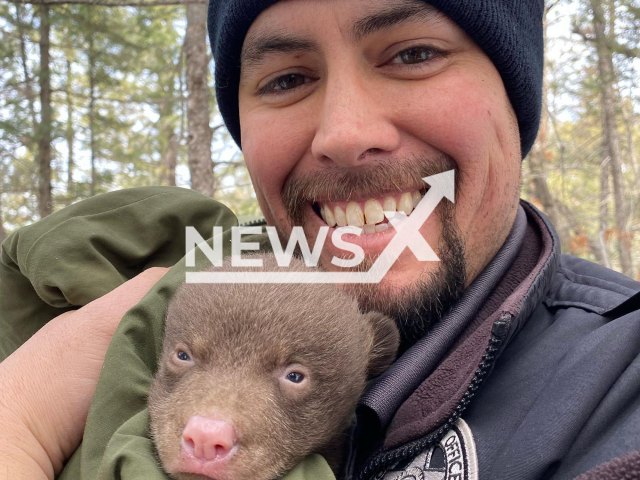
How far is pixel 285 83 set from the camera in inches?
97.5

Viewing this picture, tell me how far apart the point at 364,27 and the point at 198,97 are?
5.98 meters

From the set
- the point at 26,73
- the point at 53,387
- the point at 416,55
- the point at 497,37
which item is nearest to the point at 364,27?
the point at 416,55

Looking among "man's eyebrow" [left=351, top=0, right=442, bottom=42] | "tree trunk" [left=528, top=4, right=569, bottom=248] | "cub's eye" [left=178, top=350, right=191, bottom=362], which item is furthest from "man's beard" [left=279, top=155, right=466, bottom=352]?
"tree trunk" [left=528, top=4, right=569, bottom=248]

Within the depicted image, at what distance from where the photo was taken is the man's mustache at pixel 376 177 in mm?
2215

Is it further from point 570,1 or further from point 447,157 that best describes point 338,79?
point 570,1

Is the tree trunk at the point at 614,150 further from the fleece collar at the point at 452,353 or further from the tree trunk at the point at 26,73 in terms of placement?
the tree trunk at the point at 26,73

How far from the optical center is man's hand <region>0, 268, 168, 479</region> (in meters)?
1.76

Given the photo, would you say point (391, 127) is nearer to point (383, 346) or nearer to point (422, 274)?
point (422, 274)

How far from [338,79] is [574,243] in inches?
425

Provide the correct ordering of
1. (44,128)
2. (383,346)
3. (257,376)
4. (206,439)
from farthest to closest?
(44,128) → (383,346) → (257,376) → (206,439)

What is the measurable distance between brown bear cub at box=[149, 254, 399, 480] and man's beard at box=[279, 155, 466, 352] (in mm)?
200

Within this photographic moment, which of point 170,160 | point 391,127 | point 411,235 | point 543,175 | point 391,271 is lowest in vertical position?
point 170,160

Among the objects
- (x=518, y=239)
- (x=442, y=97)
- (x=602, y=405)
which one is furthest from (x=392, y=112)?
(x=602, y=405)

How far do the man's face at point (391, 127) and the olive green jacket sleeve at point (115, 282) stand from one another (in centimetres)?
56
